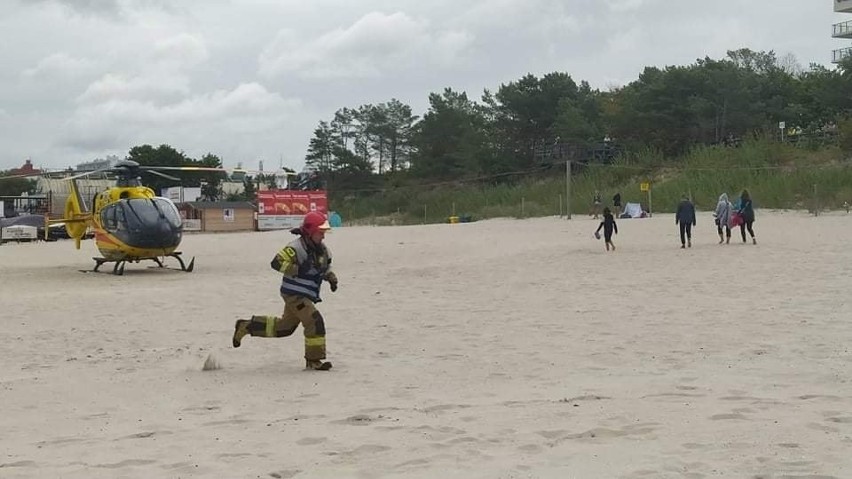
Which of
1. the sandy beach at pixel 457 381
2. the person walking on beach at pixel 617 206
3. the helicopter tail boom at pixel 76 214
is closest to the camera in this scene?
the sandy beach at pixel 457 381

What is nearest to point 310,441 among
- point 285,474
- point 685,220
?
point 285,474

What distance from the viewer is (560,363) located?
8.41 m

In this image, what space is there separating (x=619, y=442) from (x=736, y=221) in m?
20.2

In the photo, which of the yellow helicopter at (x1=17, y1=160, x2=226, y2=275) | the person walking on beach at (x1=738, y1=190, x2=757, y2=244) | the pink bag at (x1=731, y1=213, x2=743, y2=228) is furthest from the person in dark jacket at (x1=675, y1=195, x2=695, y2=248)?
the yellow helicopter at (x1=17, y1=160, x2=226, y2=275)

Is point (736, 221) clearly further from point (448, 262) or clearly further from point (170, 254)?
point (170, 254)

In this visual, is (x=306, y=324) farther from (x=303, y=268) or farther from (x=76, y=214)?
(x=76, y=214)

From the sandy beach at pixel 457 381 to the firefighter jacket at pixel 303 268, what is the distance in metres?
0.86

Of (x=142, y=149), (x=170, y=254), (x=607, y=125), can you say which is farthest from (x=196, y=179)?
(x=170, y=254)

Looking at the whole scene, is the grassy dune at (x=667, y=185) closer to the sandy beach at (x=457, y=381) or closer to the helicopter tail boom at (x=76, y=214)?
the sandy beach at (x=457, y=381)

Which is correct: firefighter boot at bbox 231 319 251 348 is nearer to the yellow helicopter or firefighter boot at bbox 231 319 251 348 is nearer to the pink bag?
the yellow helicopter

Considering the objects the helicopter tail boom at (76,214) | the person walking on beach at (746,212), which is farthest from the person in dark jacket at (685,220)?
the helicopter tail boom at (76,214)

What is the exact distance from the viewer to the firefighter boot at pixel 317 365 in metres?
8.39

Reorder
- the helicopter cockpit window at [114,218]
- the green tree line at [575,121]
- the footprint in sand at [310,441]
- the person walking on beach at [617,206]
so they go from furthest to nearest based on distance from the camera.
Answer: the green tree line at [575,121] → the person walking on beach at [617,206] → the helicopter cockpit window at [114,218] → the footprint in sand at [310,441]

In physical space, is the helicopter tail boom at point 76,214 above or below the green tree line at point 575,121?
below
